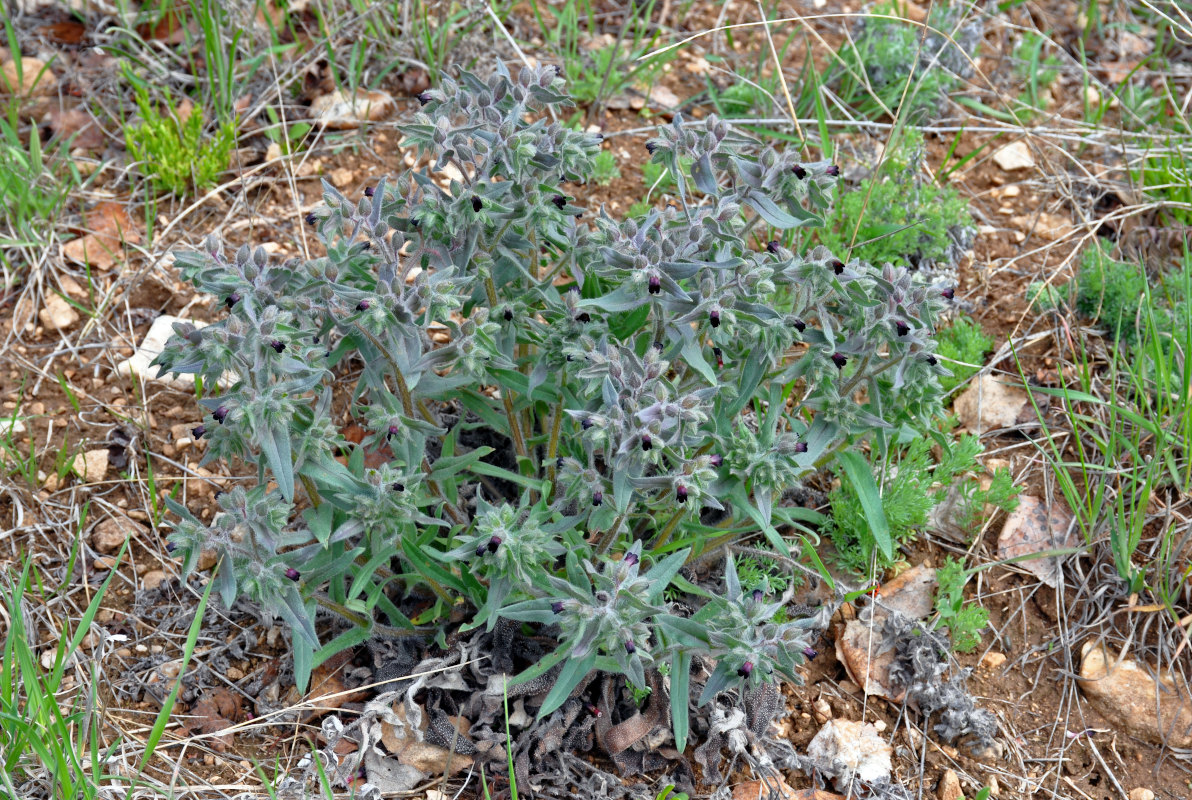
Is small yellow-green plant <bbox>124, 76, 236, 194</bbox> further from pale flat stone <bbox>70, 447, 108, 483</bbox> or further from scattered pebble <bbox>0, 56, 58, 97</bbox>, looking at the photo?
pale flat stone <bbox>70, 447, 108, 483</bbox>

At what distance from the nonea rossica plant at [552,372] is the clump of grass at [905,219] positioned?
57.3 inches

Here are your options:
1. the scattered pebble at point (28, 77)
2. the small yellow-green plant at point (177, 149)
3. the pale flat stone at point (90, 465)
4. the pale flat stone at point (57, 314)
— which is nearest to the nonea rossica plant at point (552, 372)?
the pale flat stone at point (90, 465)

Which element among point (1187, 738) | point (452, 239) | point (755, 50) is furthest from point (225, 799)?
point (755, 50)

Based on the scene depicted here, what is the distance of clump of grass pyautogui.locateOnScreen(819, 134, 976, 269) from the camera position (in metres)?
5.09

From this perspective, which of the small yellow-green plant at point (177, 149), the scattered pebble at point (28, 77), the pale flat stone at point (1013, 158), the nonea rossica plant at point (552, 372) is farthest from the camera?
the pale flat stone at point (1013, 158)

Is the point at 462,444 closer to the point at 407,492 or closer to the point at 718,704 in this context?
the point at 407,492

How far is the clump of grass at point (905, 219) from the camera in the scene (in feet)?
16.7

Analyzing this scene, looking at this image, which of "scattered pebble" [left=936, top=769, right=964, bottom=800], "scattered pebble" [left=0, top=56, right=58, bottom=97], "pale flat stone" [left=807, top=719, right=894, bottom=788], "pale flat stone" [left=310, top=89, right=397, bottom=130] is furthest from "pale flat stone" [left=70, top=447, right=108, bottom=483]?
"scattered pebble" [left=936, top=769, right=964, bottom=800]

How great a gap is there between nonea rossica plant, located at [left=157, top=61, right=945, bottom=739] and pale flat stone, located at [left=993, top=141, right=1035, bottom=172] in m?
2.90

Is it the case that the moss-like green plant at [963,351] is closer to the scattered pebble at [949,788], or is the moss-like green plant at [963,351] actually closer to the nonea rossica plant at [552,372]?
the nonea rossica plant at [552,372]

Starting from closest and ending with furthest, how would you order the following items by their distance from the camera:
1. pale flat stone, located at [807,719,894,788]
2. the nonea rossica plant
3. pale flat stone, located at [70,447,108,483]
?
the nonea rossica plant < pale flat stone, located at [807,719,894,788] < pale flat stone, located at [70,447,108,483]

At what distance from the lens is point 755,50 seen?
21.3 ft

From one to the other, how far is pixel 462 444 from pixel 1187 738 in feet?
10.4

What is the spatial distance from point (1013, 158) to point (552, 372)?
3.73 meters
